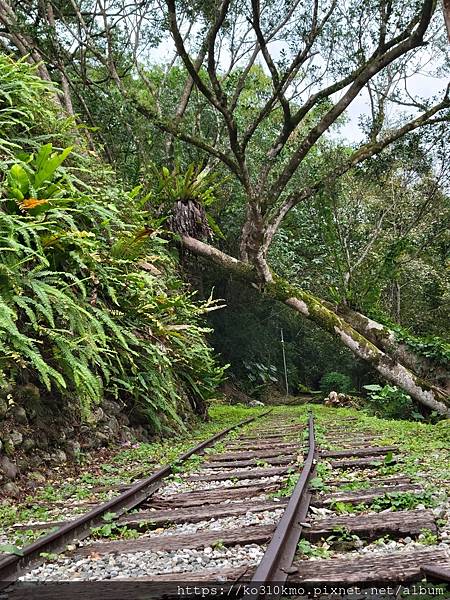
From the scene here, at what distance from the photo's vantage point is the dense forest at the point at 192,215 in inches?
225

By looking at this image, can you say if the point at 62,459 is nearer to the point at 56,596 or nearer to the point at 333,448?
the point at 333,448

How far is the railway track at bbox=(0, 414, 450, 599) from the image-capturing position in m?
2.30

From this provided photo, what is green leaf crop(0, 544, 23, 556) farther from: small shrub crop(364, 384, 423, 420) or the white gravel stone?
small shrub crop(364, 384, 423, 420)

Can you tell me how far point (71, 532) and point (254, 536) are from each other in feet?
3.59

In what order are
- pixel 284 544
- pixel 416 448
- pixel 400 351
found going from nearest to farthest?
1. pixel 284 544
2. pixel 416 448
3. pixel 400 351

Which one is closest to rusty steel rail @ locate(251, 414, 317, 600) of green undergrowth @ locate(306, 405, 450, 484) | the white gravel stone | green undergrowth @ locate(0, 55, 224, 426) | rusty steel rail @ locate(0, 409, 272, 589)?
the white gravel stone

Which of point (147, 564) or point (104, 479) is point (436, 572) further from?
point (104, 479)

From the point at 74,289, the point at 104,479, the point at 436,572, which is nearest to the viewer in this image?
the point at 436,572

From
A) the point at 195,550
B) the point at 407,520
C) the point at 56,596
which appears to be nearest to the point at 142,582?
the point at 56,596

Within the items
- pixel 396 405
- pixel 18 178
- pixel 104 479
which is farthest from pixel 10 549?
pixel 396 405

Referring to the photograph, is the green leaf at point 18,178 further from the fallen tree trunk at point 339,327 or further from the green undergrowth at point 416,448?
the fallen tree trunk at point 339,327

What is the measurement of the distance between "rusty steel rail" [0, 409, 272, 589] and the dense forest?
43.7 inches

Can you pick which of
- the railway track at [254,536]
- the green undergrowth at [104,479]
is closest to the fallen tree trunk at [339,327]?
the green undergrowth at [104,479]

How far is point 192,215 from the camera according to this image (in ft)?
40.7
